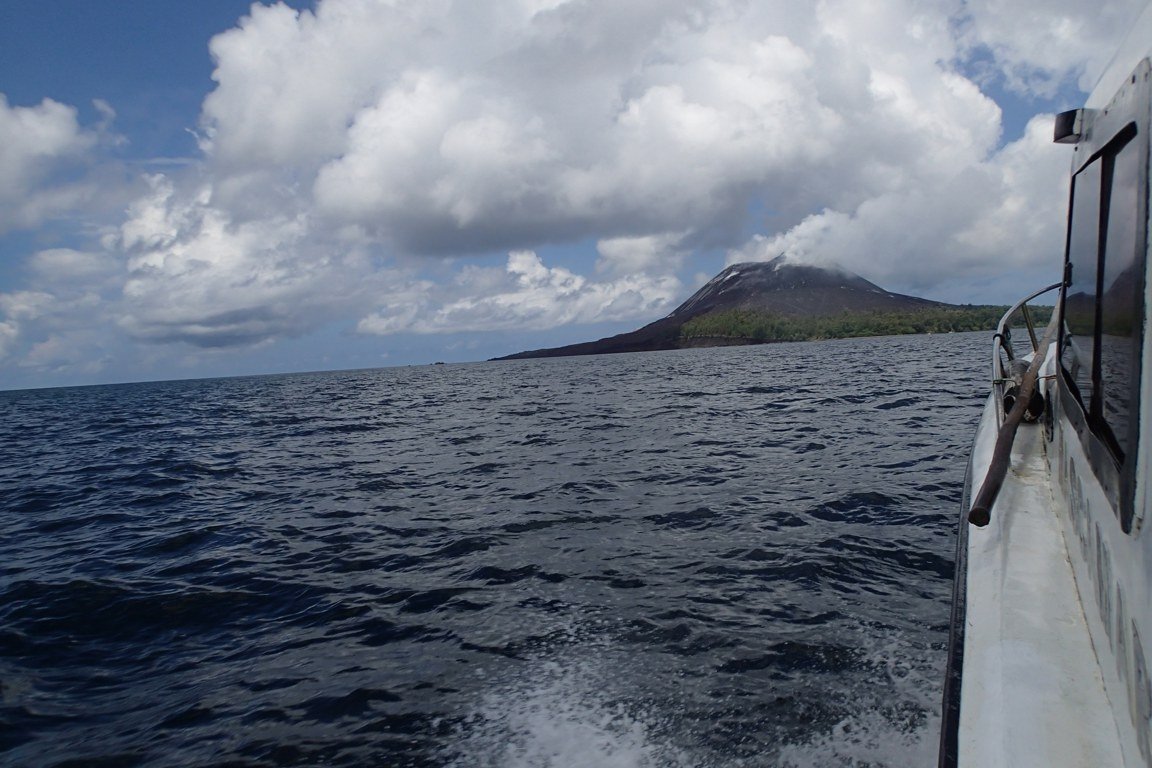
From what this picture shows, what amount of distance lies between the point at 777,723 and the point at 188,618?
6.47 m

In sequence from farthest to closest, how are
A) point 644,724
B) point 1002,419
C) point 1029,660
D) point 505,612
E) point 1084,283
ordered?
1. point 505,612
2. point 1002,419
3. point 644,724
4. point 1084,283
5. point 1029,660

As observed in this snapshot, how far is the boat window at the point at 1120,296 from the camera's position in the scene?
2.20 m

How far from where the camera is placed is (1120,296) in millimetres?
2436

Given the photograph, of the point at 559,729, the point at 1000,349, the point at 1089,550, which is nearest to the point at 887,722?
the point at 1089,550

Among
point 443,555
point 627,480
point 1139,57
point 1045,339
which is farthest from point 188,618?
point 1045,339

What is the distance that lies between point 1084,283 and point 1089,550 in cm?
143

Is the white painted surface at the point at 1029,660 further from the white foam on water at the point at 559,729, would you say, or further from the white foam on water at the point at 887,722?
the white foam on water at the point at 559,729

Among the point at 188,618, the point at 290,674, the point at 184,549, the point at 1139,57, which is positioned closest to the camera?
the point at 1139,57

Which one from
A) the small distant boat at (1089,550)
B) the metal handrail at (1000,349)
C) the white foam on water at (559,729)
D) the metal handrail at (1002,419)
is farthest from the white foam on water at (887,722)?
the metal handrail at (1000,349)

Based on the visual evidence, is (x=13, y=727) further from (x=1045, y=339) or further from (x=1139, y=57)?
(x=1045, y=339)

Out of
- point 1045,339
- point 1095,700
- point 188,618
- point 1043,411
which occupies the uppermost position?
point 1045,339

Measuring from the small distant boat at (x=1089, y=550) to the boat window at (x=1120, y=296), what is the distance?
0.03 feet

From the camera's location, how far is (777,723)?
14.9 ft

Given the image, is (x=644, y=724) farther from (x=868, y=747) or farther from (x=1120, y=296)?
(x=1120, y=296)
